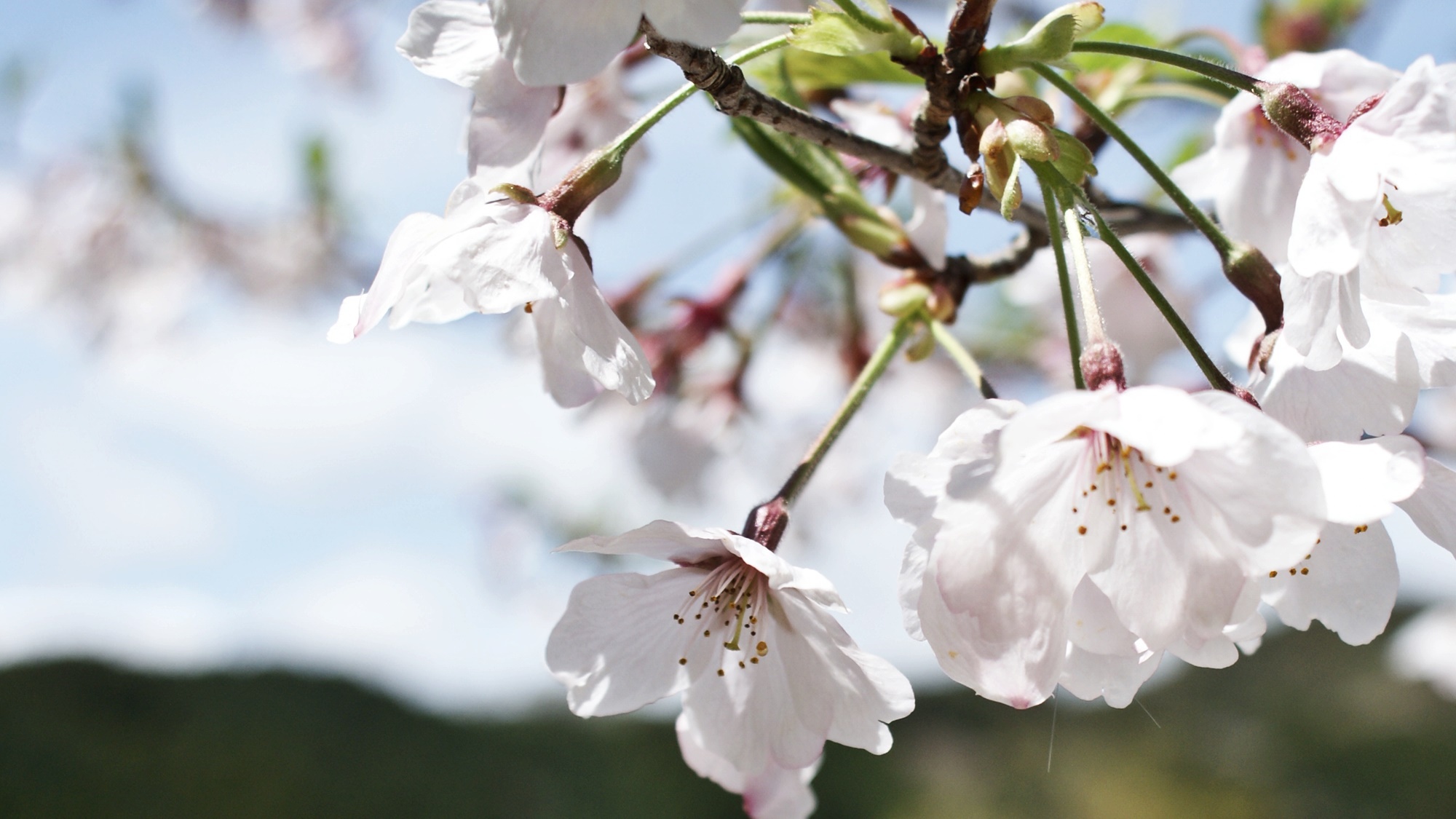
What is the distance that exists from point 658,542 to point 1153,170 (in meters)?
0.38

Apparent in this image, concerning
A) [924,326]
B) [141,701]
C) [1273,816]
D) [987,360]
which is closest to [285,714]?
[141,701]

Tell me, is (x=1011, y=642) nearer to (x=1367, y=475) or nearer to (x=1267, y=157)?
(x=1367, y=475)

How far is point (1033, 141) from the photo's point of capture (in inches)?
20.6

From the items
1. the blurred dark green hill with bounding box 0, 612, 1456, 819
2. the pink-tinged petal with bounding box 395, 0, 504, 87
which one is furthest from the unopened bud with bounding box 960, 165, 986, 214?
the blurred dark green hill with bounding box 0, 612, 1456, 819

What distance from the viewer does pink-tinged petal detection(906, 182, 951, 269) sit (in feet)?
2.79

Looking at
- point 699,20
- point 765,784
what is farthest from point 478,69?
point 765,784

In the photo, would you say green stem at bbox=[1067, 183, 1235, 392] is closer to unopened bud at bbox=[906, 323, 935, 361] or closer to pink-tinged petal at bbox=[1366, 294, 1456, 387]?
pink-tinged petal at bbox=[1366, 294, 1456, 387]

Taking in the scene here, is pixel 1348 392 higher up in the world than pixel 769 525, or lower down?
higher up

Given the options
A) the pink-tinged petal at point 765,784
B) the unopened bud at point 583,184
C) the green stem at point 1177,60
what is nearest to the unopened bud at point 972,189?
→ the green stem at point 1177,60

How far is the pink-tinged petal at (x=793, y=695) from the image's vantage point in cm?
63

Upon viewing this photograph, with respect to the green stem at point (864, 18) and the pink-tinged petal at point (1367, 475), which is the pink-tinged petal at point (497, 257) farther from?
the pink-tinged petal at point (1367, 475)

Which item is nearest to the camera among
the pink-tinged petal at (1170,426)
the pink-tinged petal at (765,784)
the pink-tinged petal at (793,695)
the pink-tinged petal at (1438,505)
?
the pink-tinged petal at (1170,426)

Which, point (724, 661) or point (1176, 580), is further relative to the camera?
point (724, 661)

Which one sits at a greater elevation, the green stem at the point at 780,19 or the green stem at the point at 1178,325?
the green stem at the point at 780,19
